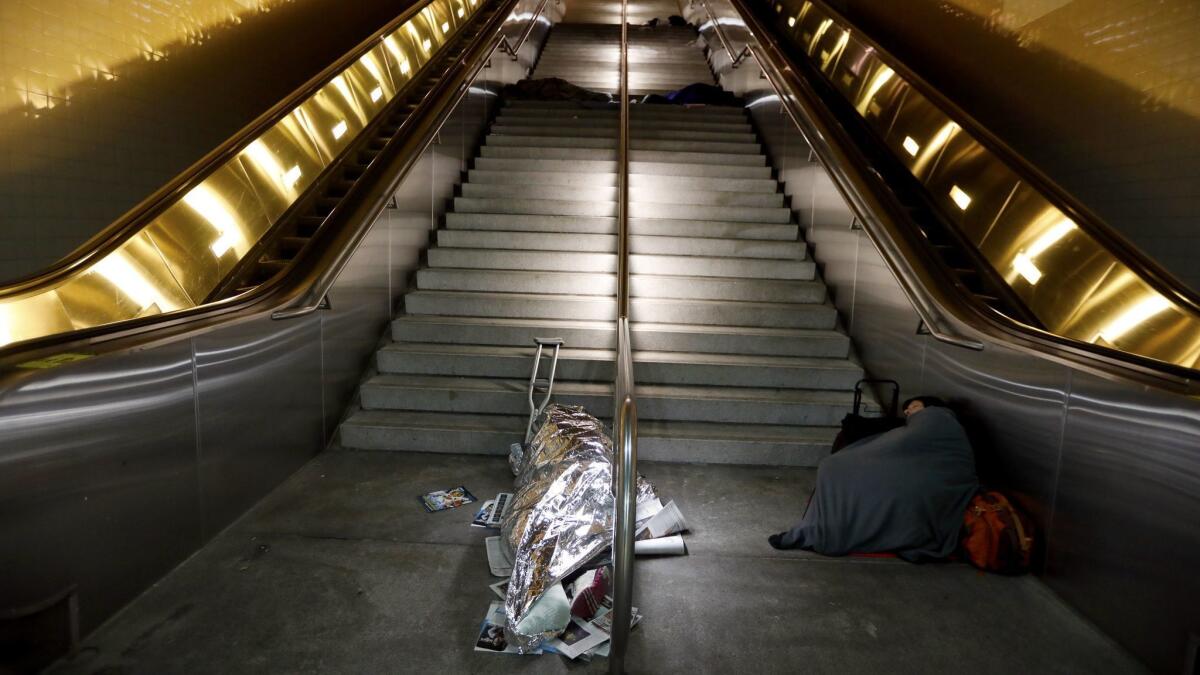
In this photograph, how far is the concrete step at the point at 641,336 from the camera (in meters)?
4.07

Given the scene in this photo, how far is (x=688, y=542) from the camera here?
104 inches

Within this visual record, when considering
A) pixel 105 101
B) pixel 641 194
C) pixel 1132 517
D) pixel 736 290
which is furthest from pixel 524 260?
pixel 1132 517

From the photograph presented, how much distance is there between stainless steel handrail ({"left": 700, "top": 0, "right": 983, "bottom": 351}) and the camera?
2.81 m

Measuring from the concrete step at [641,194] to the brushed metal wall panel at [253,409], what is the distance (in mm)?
2406

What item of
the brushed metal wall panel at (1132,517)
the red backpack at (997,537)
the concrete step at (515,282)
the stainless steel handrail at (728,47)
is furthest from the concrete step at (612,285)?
the stainless steel handrail at (728,47)

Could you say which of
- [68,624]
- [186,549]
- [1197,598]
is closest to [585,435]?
[186,549]

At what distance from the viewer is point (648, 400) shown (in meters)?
3.66

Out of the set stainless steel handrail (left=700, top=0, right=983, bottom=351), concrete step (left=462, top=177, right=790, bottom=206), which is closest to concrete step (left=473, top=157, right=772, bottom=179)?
concrete step (left=462, top=177, right=790, bottom=206)

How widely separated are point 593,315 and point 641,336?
0.37m

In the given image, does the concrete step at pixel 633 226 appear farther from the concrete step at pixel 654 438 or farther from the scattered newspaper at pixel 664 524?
the scattered newspaper at pixel 664 524

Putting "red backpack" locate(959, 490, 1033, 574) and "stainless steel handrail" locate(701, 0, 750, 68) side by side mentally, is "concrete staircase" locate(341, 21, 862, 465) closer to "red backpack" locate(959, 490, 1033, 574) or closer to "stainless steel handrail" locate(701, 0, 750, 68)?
"red backpack" locate(959, 490, 1033, 574)

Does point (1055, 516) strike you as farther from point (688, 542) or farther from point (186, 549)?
point (186, 549)

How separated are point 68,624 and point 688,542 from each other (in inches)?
76.8

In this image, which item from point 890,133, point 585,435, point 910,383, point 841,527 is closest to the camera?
point 841,527
